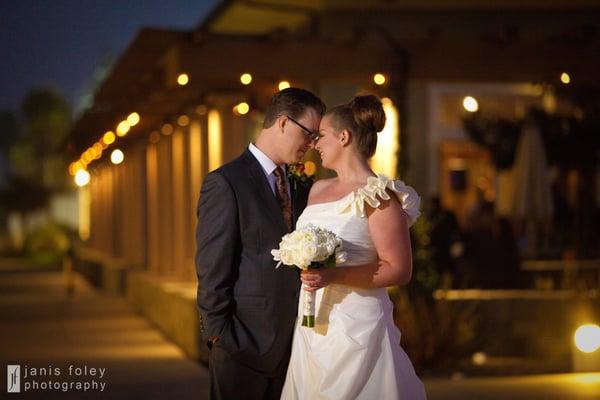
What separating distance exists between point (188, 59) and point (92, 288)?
63.1ft

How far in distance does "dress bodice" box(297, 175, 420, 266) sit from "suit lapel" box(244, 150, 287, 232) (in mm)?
389

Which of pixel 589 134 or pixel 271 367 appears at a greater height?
pixel 589 134

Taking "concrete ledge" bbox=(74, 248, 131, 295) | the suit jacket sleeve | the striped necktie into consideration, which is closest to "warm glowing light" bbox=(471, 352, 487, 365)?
the striped necktie

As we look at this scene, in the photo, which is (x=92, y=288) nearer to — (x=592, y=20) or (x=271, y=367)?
(x=592, y=20)

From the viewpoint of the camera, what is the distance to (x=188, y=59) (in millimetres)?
12555

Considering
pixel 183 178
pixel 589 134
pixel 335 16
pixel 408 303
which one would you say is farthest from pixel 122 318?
pixel 408 303

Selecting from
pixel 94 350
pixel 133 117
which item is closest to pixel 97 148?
pixel 133 117

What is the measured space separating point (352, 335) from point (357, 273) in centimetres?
31

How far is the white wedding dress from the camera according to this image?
227 inches

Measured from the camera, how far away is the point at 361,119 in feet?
19.1

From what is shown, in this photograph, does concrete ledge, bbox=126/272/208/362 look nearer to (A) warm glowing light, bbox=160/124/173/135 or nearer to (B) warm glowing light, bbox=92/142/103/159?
(A) warm glowing light, bbox=160/124/173/135

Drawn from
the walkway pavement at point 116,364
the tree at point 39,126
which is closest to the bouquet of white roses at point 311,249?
the walkway pavement at point 116,364

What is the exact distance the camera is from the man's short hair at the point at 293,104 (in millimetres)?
6020

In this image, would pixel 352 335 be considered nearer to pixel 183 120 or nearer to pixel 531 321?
pixel 531 321
